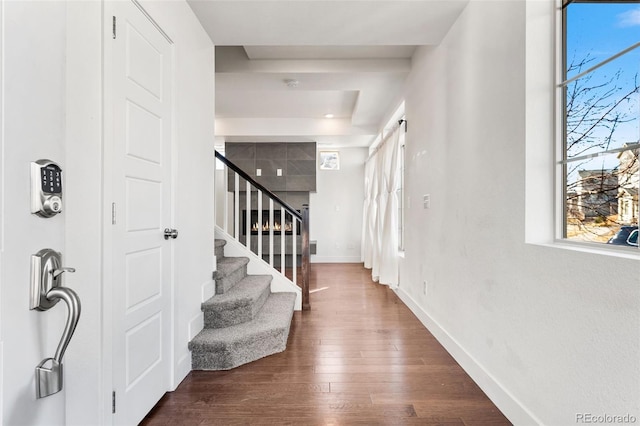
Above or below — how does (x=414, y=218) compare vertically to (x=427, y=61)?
below

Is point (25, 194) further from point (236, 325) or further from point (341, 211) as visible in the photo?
point (341, 211)

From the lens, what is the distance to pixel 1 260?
2.70 feet

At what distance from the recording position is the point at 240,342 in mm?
2340

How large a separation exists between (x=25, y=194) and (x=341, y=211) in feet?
22.0

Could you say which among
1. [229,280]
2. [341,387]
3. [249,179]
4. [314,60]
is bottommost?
[341,387]

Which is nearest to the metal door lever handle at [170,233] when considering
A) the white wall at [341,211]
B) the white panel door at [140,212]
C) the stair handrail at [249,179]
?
Answer: the white panel door at [140,212]

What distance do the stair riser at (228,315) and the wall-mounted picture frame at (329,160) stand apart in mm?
5196

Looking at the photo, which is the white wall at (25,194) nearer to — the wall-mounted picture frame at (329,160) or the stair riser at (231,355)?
the stair riser at (231,355)

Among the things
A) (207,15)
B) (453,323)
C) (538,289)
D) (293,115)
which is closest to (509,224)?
(538,289)

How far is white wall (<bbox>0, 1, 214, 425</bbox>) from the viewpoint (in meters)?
0.86

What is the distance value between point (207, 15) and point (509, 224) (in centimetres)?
244

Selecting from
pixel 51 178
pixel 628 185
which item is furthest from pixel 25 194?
pixel 628 185

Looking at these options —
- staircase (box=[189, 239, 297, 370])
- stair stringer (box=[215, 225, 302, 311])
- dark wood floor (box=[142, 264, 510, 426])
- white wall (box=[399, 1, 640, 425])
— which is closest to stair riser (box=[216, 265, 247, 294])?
staircase (box=[189, 239, 297, 370])

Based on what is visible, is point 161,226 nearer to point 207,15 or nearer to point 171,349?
point 171,349
